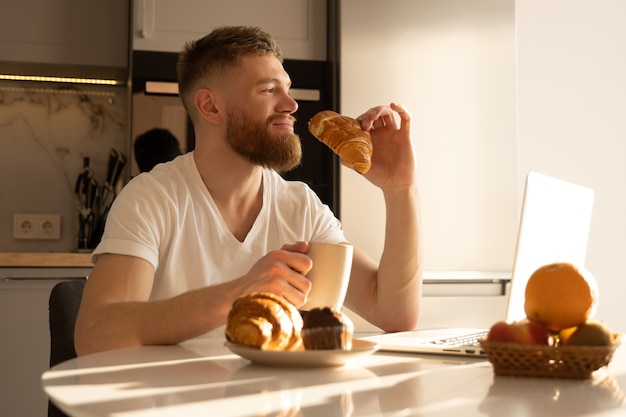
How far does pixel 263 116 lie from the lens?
188 centimetres

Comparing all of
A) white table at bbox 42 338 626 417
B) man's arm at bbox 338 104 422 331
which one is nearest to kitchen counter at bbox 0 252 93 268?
man's arm at bbox 338 104 422 331

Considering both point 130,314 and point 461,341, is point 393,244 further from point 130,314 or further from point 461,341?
point 130,314

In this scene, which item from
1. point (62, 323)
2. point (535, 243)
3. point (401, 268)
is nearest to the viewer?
point (535, 243)

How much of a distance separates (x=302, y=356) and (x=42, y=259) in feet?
6.77

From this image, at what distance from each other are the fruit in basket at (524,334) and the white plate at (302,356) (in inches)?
6.0

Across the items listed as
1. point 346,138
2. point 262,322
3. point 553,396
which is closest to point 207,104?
point 346,138

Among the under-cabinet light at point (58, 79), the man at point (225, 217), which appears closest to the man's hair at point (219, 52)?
the man at point (225, 217)

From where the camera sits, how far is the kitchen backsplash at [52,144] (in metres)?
3.46

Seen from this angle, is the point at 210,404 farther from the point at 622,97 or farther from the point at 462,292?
the point at 622,97

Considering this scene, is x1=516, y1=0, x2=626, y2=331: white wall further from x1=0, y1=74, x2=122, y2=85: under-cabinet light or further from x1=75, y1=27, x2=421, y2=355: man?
x1=75, y1=27, x2=421, y2=355: man

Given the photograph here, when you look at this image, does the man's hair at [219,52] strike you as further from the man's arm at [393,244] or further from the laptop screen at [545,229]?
the laptop screen at [545,229]

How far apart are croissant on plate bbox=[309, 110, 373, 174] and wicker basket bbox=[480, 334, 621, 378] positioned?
0.65m

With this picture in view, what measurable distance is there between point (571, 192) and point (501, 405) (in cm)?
67

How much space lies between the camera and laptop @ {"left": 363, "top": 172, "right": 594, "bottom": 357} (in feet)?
3.93
